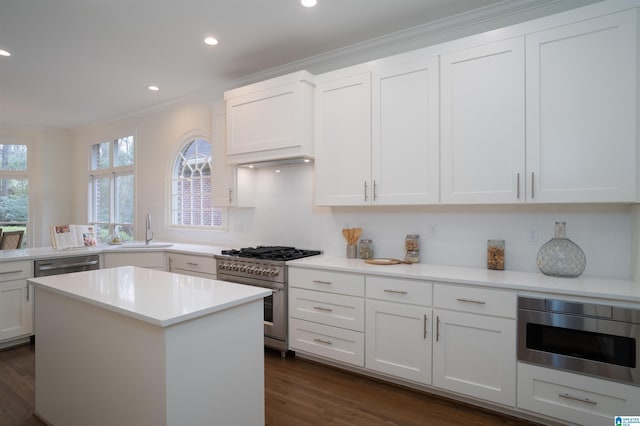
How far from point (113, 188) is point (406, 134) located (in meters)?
5.53

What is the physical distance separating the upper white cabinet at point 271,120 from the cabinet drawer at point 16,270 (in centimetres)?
226

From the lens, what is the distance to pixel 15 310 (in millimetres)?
3406

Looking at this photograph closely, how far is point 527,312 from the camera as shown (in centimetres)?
210

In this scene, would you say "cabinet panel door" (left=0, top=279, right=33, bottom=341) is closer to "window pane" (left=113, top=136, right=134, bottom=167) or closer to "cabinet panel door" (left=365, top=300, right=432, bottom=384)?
"window pane" (left=113, top=136, right=134, bottom=167)

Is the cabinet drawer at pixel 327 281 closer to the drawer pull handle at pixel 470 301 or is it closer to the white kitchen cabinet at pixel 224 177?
the drawer pull handle at pixel 470 301

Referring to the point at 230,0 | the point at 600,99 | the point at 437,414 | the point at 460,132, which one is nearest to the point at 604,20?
the point at 600,99

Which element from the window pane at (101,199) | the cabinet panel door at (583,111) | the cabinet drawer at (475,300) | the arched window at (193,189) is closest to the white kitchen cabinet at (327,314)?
the cabinet drawer at (475,300)

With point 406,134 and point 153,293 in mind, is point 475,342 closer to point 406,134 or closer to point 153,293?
point 406,134

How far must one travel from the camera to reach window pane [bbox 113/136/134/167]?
586 cm

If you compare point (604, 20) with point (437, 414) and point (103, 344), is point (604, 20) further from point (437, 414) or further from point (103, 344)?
point (103, 344)

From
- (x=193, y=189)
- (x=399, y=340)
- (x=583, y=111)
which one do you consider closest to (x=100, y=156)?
(x=193, y=189)

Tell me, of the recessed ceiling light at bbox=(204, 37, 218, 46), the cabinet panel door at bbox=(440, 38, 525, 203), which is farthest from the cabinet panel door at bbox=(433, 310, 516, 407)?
the recessed ceiling light at bbox=(204, 37, 218, 46)

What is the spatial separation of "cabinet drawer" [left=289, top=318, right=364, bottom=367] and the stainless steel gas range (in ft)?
0.40

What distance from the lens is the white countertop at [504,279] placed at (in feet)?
6.37
